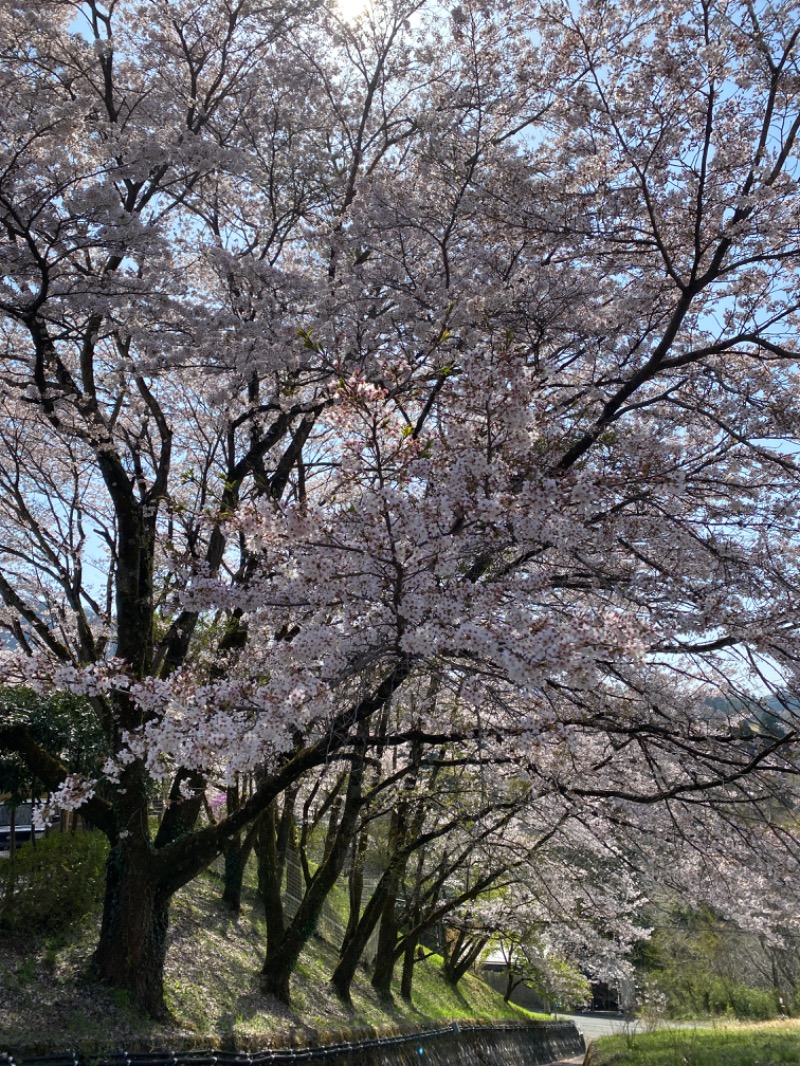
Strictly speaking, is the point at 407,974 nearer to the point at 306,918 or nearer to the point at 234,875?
the point at 234,875

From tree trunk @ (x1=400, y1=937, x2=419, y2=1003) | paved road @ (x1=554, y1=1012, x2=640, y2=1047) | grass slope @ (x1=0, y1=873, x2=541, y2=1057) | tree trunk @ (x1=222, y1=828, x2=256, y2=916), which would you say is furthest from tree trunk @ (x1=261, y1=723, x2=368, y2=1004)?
paved road @ (x1=554, y1=1012, x2=640, y2=1047)

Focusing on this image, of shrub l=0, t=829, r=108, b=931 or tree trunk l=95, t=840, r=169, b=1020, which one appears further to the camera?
shrub l=0, t=829, r=108, b=931

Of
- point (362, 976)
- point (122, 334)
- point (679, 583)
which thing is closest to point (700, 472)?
point (679, 583)

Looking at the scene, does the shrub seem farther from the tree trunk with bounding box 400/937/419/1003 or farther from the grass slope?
the tree trunk with bounding box 400/937/419/1003

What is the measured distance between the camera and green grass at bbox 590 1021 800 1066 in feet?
36.0

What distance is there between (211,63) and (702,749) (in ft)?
26.4

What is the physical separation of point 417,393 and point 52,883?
566 centimetres

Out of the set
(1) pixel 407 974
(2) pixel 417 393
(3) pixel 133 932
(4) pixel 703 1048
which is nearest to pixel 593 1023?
(1) pixel 407 974

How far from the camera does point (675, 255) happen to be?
599 centimetres

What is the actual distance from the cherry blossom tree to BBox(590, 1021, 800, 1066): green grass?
195 inches

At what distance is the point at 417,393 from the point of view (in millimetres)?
6230

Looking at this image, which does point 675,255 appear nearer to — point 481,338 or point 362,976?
point 481,338

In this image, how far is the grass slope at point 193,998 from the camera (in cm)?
590

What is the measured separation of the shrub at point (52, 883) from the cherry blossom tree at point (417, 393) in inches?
44.1
